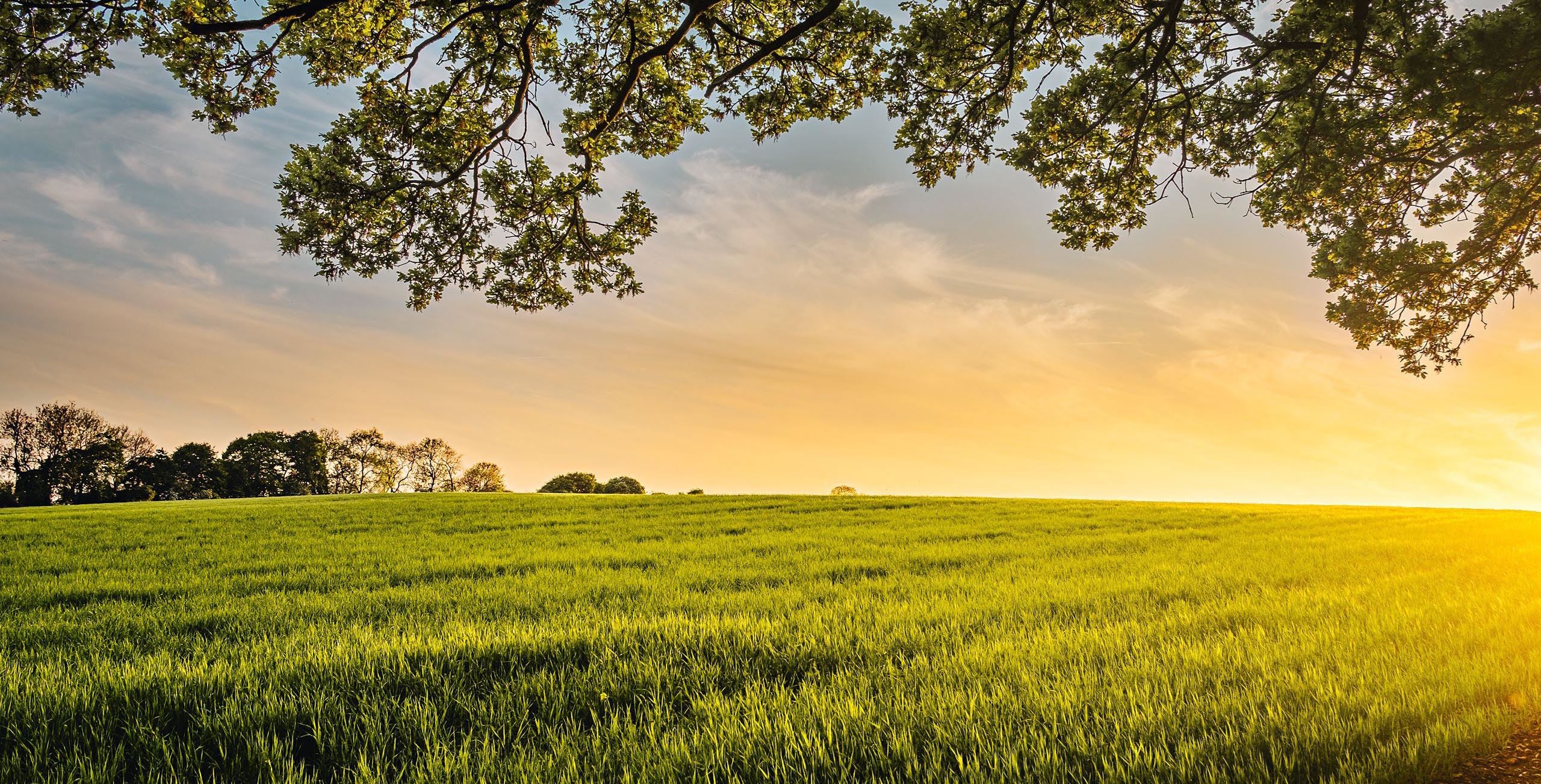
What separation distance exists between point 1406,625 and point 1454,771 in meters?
3.80

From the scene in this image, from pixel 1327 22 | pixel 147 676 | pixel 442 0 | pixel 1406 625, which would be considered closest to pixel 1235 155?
pixel 1327 22

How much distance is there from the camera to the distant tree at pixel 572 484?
241 ft

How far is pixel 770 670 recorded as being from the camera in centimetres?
490

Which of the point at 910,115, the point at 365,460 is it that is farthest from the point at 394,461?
the point at 910,115

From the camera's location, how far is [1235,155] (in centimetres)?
→ 1126

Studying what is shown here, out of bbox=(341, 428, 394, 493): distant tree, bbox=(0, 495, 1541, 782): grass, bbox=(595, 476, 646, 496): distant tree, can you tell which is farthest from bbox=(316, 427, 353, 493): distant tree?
bbox=(0, 495, 1541, 782): grass

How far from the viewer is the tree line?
64125 millimetres

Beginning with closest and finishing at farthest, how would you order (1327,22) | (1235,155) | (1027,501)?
(1327,22), (1235,155), (1027,501)

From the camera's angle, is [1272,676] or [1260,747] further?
[1272,676]

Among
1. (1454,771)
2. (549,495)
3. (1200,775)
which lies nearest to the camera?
(1200,775)

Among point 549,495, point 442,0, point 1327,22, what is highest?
point 442,0

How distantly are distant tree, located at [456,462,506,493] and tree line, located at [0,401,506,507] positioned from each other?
0.12 m

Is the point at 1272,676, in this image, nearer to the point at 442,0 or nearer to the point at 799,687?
the point at 799,687

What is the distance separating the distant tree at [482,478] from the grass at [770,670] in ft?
283
